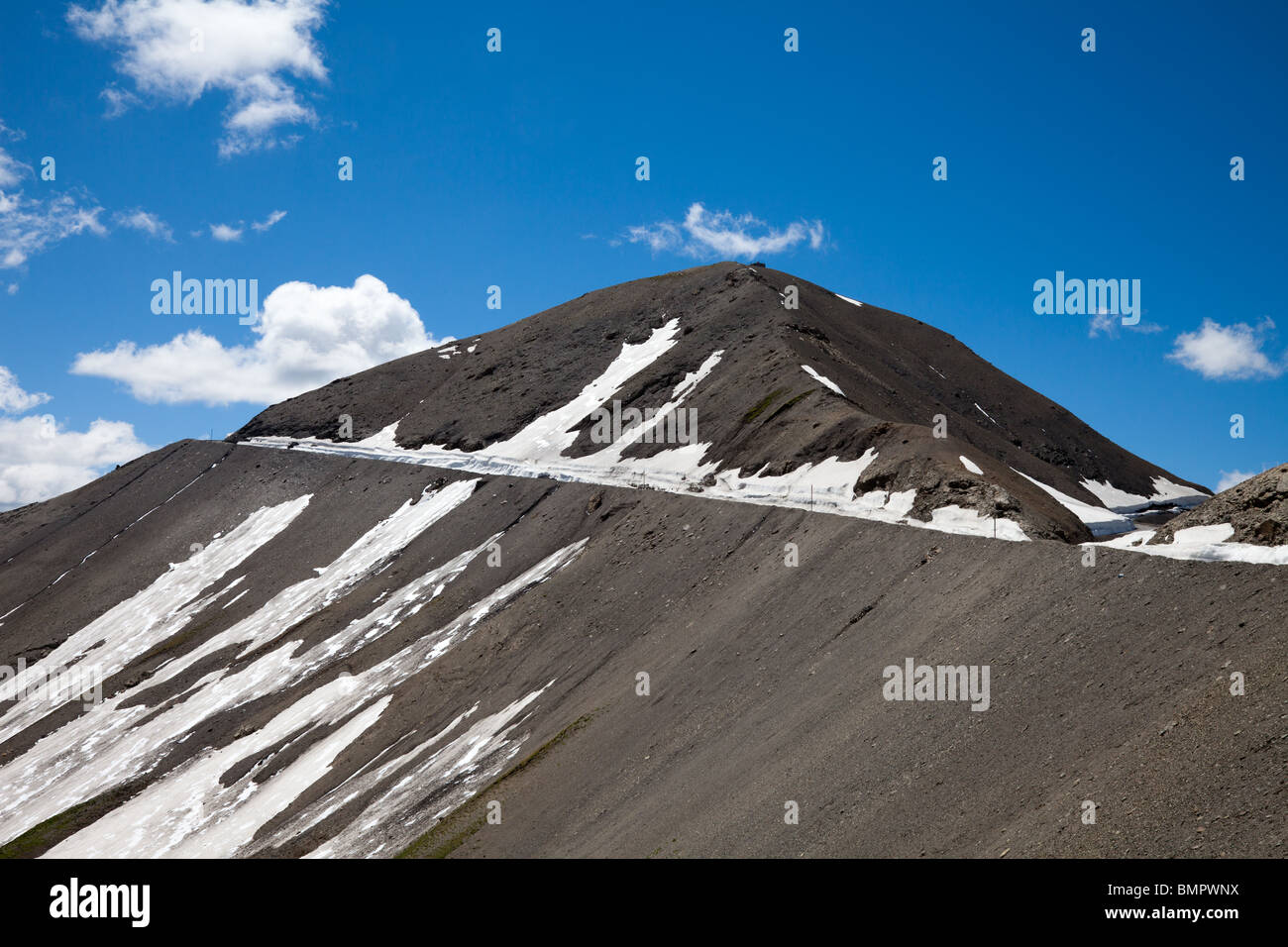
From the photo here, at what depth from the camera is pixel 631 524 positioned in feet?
164

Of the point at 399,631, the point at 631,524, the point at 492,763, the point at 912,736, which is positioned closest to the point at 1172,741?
the point at 912,736

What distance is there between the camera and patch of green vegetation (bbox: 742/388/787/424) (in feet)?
189

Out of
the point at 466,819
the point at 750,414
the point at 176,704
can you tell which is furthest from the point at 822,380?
the point at 176,704

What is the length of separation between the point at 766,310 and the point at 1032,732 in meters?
61.7

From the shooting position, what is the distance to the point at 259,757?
4712 cm

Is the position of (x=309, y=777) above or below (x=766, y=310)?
below

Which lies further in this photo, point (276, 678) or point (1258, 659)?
point (276, 678)

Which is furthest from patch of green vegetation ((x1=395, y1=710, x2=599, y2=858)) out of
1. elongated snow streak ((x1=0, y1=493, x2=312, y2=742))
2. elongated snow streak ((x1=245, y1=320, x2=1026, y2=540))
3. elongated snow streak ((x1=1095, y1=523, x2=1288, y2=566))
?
elongated snow streak ((x1=0, y1=493, x2=312, y2=742))

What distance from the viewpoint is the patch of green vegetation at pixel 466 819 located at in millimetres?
30328

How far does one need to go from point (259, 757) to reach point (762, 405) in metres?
33.6

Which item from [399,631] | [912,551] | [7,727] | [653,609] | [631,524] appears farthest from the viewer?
[7,727]

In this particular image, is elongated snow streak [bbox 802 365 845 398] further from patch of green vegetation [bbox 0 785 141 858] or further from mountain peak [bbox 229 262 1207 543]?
patch of green vegetation [bbox 0 785 141 858]

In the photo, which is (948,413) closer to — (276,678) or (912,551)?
(912,551)

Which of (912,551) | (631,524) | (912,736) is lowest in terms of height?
(912,736)
